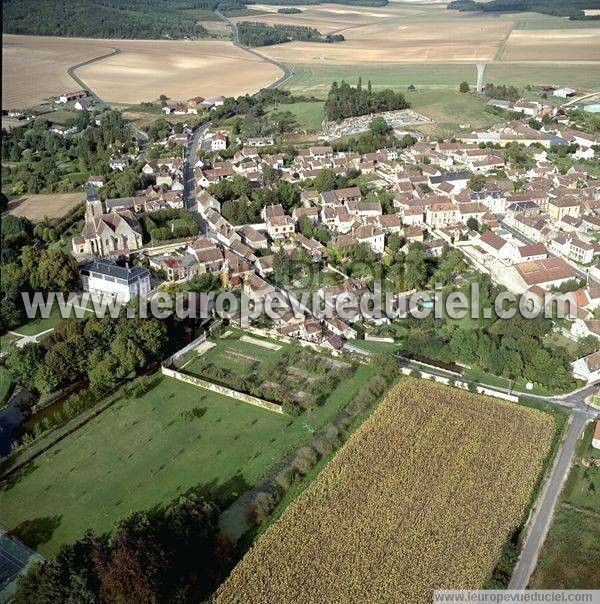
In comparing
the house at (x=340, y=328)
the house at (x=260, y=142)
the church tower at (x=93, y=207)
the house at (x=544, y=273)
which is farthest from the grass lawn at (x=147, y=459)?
the house at (x=260, y=142)

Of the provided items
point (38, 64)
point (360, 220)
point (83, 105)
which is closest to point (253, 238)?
point (360, 220)

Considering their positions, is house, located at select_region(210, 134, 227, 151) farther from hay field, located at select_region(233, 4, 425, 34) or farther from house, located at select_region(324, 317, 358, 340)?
hay field, located at select_region(233, 4, 425, 34)

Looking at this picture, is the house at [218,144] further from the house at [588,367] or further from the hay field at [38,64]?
the house at [588,367]

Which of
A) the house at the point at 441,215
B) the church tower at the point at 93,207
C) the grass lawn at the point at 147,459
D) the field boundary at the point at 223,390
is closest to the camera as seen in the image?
the grass lawn at the point at 147,459

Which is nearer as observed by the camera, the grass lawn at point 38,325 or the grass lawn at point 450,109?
the grass lawn at point 38,325

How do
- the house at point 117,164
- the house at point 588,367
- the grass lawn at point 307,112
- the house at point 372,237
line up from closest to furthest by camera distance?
the house at point 588,367, the house at point 372,237, the house at point 117,164, the grass lawn at point 307,112

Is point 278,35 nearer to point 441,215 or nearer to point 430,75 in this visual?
point 430,75

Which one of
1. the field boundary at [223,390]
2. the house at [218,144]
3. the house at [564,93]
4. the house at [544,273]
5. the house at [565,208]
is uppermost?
the house at [564,93]
